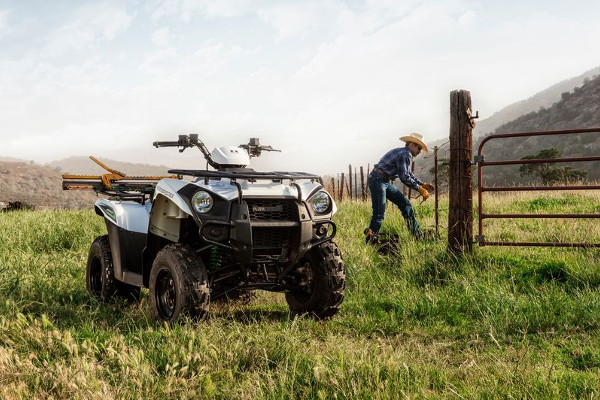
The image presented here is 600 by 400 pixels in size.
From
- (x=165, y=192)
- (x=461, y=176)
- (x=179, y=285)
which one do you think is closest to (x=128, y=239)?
(x=165, y=192)

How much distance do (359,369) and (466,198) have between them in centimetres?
466

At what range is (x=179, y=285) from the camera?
4.89m

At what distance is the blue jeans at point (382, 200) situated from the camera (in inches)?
375

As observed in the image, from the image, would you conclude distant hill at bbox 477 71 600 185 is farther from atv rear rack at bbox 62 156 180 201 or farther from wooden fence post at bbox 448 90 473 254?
atv rear rack at bbox 62 156 180 201

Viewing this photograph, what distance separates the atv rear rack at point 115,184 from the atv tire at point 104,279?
493 mm

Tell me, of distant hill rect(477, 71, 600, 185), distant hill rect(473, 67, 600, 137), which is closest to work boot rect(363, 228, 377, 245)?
distant hill rect(477, 71, 600, 185)

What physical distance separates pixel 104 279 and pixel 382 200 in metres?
4.59

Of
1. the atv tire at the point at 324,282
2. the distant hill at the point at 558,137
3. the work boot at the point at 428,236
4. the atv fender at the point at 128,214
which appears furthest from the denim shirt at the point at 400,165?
the distant hill at the point at 558,137

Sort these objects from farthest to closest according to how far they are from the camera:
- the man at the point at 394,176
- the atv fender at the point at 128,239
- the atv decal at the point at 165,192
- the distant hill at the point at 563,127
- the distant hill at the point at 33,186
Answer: the distant hill at the point at 563,127 < the distant hill at the point at 33,186 < the man at the point at 394,176 < the atv fender at the point at 128,239 < the atv decal at the point at 165,192

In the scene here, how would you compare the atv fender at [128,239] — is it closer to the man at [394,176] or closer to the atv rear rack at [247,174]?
the atv rear rack at [247,174]

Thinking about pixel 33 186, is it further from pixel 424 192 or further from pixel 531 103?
pixel 531 103

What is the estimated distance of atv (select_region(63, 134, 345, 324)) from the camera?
492cm

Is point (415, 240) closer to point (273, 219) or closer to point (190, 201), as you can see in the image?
point (273, 219)

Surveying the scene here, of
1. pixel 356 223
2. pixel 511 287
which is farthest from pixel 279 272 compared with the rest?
pixel 356 223
